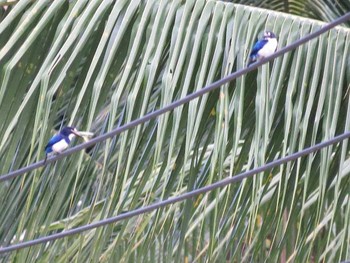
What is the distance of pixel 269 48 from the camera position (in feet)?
11.5

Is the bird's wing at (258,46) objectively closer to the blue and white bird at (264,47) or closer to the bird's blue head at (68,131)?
the blue and white bird at (264,47)

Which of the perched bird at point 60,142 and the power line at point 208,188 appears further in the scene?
the perched bird at point 60,142

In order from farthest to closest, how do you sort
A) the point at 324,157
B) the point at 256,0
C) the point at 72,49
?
1. the point at 256,0
2. the point at 72,49
3. the point at 324,157

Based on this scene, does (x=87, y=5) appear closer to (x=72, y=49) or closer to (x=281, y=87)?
(x=72, y=49)

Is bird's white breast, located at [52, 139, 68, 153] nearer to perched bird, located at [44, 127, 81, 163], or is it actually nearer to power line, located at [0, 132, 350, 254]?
perched bird, located at [44, 127, 81, 163]

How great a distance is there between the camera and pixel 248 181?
368 cm

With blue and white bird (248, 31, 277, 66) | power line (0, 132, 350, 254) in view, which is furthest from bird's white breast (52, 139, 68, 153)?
blue and white bird (248, 31, 277, 66)

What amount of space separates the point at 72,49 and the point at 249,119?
64cm

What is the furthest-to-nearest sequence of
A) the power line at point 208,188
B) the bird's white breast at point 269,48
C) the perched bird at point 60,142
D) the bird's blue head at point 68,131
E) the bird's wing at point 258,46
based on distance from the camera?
the perched bird at point 60,142, the bird's blue head at point 68,131, the bird's wing at point 258,46, the bird's white breast at point 269,48, the power line at point 208,188

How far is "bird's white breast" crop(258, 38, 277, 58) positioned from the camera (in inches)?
135

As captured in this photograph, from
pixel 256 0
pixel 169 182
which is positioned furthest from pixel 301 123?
pixel 256 0

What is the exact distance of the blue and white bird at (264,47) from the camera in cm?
348

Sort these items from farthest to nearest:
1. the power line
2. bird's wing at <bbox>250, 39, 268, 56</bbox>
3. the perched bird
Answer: the perched bird, bird's wing at <bbox>250, 39, 268, 56</bbox>, the power line

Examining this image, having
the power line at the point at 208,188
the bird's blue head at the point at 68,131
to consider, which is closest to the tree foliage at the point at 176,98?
the bird's blue head at the point at 68,131
